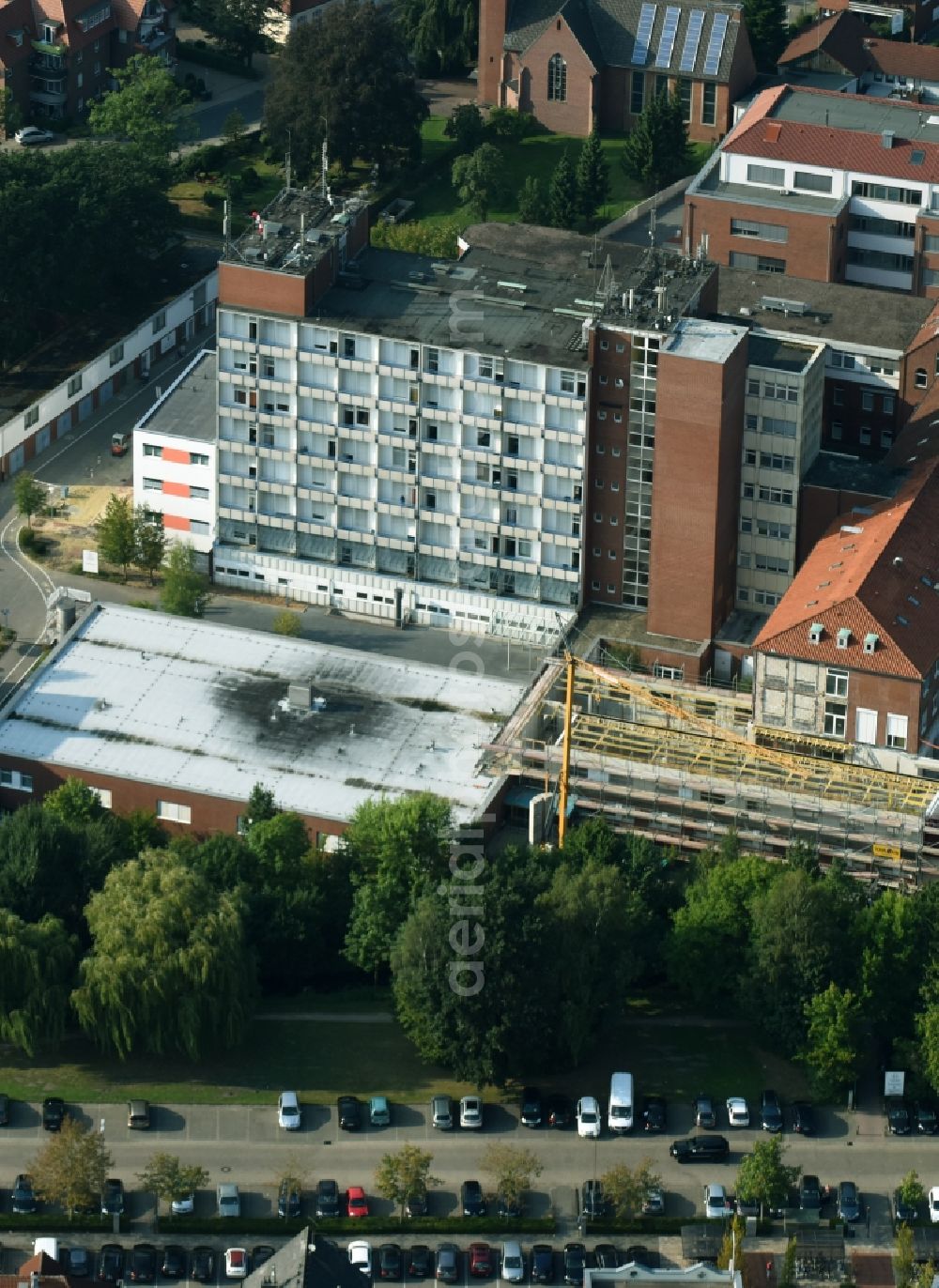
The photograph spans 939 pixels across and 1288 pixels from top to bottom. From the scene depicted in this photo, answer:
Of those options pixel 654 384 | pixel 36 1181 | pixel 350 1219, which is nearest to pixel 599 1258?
pixel 350 1219

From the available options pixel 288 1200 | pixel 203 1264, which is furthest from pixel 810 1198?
pixel 203 1264

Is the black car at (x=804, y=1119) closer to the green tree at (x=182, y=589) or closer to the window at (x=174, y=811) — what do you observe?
the window at (x=174, y=811)

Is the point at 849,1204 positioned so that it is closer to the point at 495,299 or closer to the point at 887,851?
the point at 887,851

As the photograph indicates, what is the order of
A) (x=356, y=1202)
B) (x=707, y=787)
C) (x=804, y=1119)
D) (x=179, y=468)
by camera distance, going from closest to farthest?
1. (x=356, y=1202)
2. (x=804, y=1119)
3. (x=707, y=787)
4. (x=179, y=468)

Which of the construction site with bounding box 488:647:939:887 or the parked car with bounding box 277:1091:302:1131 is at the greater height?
the construction site with bounding box 488:647:939:887

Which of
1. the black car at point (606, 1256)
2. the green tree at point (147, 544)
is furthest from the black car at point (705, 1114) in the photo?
the green tree at point (147, 544)

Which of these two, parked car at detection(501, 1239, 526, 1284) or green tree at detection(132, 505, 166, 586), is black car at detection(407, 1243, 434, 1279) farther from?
green tree at detection(132, 505, 166, 586)

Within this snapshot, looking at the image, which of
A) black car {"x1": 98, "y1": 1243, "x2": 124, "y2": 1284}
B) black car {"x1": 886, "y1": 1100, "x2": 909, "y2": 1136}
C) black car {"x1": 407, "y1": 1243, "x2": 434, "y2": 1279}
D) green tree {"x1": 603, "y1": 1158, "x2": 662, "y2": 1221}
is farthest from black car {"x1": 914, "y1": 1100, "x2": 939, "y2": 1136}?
black car {"x1": 98, "y1": 1243, "x2": 124, "y2": 1284}
